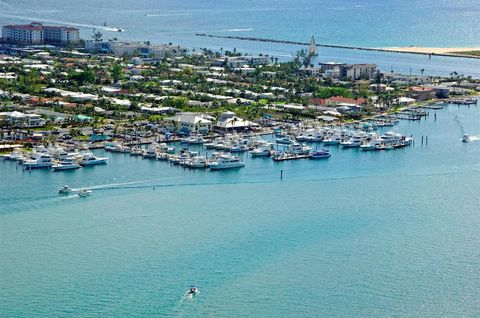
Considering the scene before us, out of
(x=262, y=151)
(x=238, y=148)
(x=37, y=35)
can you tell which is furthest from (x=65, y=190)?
(x=37, y=35)

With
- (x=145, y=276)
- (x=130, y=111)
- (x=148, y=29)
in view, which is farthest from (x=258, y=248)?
(x=148, y=29)

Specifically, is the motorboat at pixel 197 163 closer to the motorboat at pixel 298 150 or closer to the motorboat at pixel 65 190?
the motorboat at pixel 298 150

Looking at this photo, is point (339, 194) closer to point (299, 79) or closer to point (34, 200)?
point (34, 200)

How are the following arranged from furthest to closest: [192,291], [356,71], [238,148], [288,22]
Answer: [288,22], [356,71], [238,148], [192,291]

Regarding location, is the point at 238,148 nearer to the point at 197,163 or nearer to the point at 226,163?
the point at 226,163

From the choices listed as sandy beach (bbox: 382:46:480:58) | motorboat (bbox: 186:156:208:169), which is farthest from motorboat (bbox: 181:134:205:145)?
sandy beach (bbox: 382:46:480:58)

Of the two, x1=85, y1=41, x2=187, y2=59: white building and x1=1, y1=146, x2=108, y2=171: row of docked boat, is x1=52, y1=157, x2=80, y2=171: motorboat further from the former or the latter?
x1=85, y1=41, x2=187, y2=59: white building
